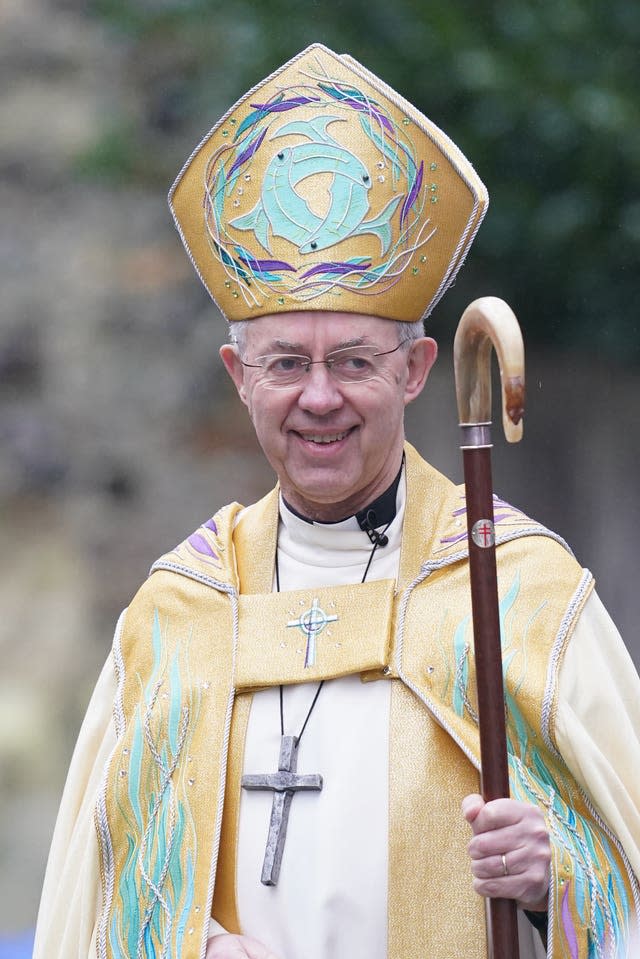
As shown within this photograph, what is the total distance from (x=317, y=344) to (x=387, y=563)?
1.64 ft

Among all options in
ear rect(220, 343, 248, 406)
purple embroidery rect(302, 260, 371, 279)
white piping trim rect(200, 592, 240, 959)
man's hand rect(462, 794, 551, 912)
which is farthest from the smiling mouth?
man's hand rect(462, 794, 551, 912)

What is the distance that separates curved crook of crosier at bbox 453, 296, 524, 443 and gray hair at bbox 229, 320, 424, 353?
0.45 metres

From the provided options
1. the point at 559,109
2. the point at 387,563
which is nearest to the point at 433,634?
the point at 387,563

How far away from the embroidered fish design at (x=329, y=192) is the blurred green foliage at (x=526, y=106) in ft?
8.85

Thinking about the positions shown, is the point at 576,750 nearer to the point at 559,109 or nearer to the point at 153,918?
the point at 153,918

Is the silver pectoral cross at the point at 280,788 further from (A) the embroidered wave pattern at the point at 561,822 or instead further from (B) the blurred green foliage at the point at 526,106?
(B) the blurred green foliage at the point at 526,106

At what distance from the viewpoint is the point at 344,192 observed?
11.5 ft

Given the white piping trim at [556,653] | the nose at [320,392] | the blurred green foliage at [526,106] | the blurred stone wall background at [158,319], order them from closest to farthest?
the white piping trim at [556,653], the nose at [320,392], the blurred green foliage at [526,106], the blurred stone wall background at [158,319]

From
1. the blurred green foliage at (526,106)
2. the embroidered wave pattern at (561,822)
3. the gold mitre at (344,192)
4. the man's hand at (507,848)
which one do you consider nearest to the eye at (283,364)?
the gold mitre at (344,192)

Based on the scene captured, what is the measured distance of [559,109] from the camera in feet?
19.9

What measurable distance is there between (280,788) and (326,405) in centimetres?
75

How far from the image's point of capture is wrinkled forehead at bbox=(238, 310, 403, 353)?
11.1 ft

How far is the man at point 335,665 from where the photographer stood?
3250mm

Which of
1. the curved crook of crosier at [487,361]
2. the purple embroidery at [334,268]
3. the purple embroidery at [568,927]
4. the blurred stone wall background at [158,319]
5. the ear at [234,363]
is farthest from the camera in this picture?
the blurred stone wall background at [158,319]
